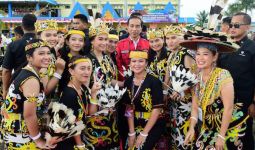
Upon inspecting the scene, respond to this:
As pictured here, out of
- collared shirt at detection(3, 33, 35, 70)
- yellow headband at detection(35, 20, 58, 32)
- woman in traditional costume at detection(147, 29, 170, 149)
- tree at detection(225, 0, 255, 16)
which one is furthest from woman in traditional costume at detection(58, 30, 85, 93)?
tree at detection(225, 0, 255, 16)

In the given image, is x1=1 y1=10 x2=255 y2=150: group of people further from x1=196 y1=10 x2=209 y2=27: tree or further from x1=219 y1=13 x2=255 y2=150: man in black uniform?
x1=196 y1=10 x2=209 y2=27: tree

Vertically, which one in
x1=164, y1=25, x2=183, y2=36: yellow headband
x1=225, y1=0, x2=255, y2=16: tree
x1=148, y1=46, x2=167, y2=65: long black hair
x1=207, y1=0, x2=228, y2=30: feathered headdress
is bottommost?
x1=148, y1=46, x2=167, y2=65: long black hair

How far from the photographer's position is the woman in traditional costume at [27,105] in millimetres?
3475

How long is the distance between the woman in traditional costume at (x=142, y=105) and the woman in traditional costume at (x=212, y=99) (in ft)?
1.99

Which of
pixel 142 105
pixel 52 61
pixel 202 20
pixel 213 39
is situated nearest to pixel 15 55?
pixel 52 61

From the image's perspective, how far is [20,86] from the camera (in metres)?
3.49

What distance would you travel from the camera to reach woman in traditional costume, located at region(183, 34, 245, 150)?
3617 millimetres

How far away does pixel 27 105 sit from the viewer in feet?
11.3

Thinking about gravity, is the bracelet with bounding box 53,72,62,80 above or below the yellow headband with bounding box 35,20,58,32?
below

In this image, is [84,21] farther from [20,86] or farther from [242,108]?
[242,108]

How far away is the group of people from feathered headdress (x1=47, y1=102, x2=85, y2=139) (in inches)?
4.5

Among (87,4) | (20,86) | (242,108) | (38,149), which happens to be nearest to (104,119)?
(38,149)

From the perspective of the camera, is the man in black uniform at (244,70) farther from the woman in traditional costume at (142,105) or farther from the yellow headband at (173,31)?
the woman in traditional costume at (142,105)

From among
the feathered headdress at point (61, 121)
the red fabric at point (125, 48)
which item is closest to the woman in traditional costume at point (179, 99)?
the red fabric at point (125, 48)
